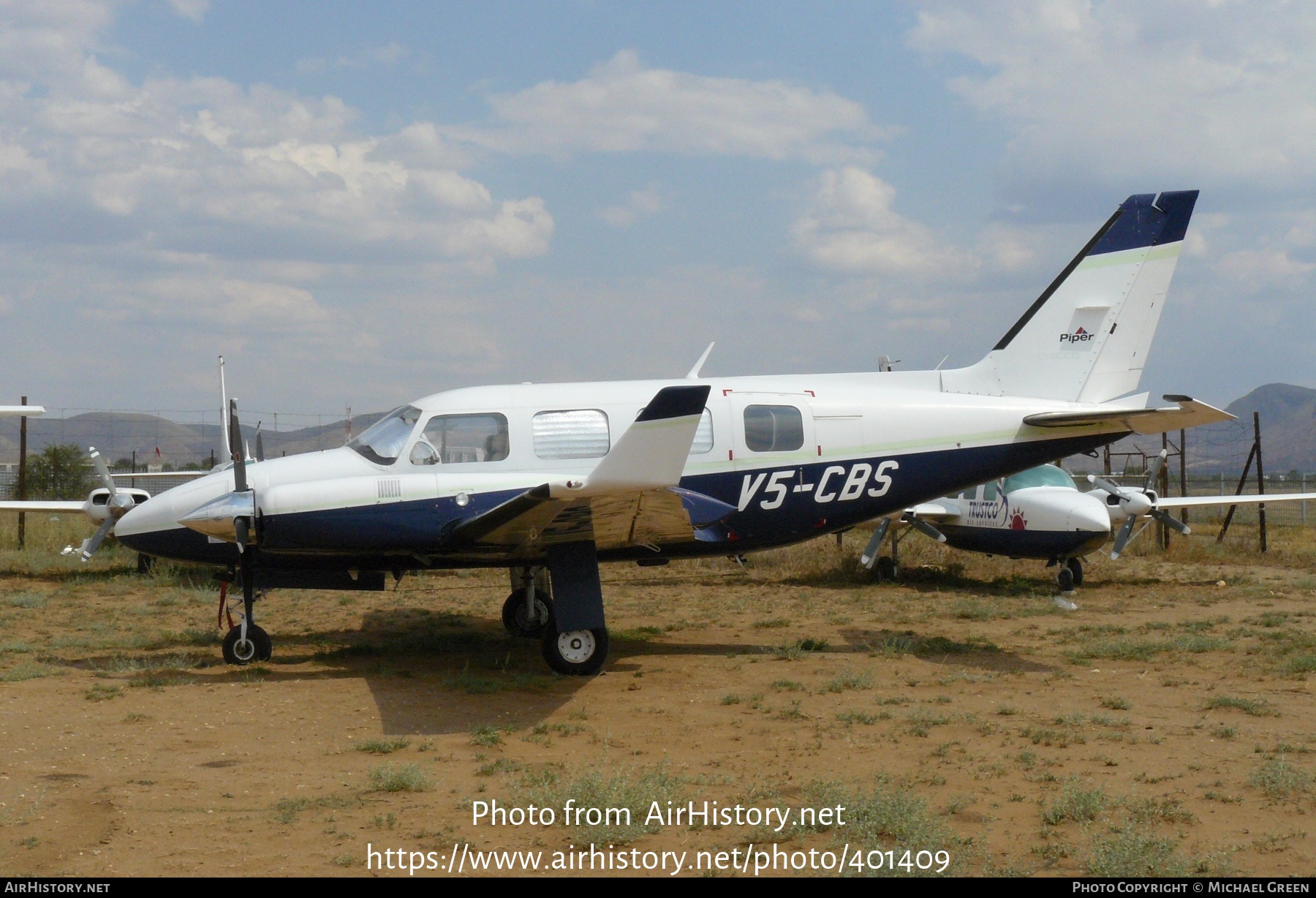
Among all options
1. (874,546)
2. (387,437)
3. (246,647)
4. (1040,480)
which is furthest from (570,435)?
(1040,480)

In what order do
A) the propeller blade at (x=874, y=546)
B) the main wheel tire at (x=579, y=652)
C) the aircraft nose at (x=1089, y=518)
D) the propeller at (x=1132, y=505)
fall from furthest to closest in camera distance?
the propeller blade at (x=874, y=546) → the propeller at (x=1132, y=505) → the aircraft nose at (x=1089, y=518) → the main wheel tire at (x=579, y=652)

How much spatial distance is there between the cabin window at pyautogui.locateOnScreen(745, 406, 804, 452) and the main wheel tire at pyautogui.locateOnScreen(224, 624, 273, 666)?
5.56 m

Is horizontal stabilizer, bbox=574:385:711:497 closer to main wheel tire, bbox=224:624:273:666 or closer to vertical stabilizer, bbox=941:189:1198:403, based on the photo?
main wheel tire, bbox=224:624:273:666

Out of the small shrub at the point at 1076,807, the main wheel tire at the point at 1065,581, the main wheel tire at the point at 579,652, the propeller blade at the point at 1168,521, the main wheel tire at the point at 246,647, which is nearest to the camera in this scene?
the small shrub at the point at 1076,807

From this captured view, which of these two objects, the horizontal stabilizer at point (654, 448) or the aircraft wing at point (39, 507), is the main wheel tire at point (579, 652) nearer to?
the horizontal stabilizer at point (654, 448)

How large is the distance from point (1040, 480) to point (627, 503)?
1012 centimetres

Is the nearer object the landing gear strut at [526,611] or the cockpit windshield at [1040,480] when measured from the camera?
the landing gear strut at [526,611]

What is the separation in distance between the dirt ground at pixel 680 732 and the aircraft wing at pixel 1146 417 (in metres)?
2.52

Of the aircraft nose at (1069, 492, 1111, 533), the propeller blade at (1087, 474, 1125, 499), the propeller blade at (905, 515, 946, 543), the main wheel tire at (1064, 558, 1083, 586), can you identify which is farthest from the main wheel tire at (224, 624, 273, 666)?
the propeller blade at (1087, 474, 1125, 499)

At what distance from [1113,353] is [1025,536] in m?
4.80

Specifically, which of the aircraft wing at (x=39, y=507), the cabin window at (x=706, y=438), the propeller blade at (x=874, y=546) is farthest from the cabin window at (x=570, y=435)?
the aircraft wing at (x=39, y=507)

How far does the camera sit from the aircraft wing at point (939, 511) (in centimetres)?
1700

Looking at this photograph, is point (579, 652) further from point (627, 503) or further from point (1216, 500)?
point (1216, 500)
